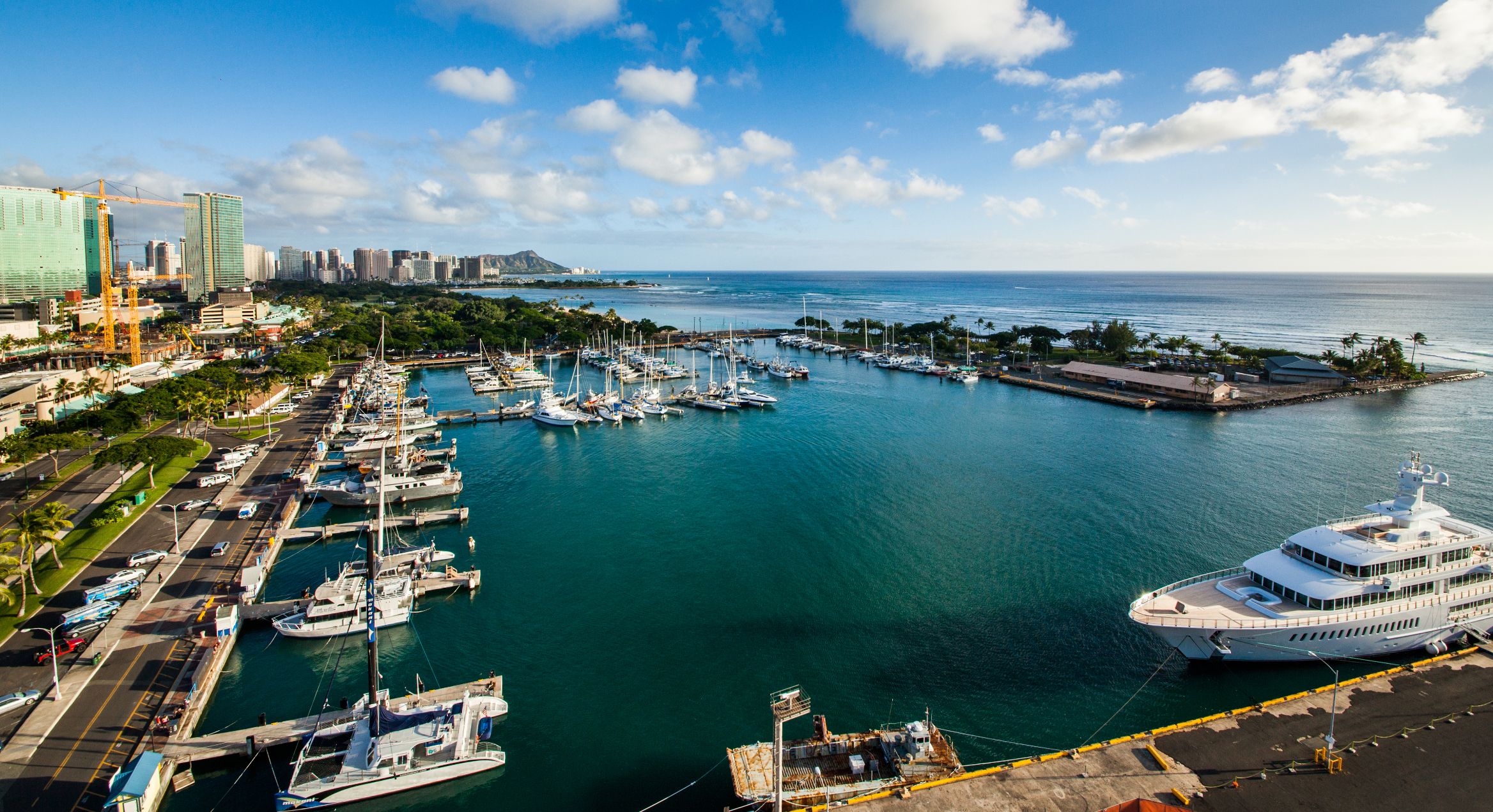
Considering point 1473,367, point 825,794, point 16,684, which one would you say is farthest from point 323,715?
point 1473,367

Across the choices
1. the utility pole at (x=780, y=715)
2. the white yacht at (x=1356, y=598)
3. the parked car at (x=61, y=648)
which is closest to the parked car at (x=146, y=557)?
the parked car at (x=61, y=648)

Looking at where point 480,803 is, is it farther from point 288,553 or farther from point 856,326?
point 856,326

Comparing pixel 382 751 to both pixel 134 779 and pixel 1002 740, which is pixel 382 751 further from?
pixel 1002 740

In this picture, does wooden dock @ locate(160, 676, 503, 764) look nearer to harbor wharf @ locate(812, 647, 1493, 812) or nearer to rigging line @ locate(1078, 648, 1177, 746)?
harbor wharf @ locate(812, 647, 1493, 812)

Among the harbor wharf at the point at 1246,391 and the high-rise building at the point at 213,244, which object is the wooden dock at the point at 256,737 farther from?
the high-rise building at the point at 213,244

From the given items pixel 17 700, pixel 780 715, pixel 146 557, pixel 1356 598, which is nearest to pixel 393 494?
pixel 146 557

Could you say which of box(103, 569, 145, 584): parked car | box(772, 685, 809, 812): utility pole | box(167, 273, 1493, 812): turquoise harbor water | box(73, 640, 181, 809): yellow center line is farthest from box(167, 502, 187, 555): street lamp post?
box(772, 685, 809, 812): utility pole
